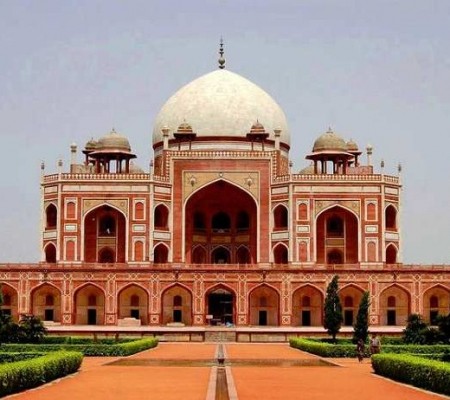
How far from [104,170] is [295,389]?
28.8m

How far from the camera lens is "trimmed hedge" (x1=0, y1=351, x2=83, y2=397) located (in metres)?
12.8

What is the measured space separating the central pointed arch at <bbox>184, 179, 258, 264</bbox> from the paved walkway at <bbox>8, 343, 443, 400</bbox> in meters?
20.3

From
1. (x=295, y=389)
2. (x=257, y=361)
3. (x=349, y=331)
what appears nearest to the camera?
(x=295, y=389)

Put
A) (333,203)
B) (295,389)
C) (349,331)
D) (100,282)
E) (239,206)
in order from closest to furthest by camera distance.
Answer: (295,389) → (349,331) → (100,282) → (333,203) → (239,206)

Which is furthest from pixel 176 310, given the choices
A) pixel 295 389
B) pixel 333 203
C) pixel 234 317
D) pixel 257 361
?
pixel 295 389

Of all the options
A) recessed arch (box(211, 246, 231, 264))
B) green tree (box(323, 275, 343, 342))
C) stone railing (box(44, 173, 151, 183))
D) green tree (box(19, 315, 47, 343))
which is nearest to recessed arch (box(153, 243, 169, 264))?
stone railing (box(44, 173, 151, 183))

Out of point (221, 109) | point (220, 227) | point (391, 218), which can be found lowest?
point (220, 227)

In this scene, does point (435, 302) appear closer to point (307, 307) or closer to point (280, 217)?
point (307, 307)

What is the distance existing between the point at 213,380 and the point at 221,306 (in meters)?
22.9

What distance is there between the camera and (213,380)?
49.9 ft

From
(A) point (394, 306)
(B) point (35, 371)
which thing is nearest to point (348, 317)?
(A) point (394, 306)

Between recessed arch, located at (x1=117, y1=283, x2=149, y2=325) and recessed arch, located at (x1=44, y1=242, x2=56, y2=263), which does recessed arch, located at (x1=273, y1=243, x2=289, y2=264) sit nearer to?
recessed arch, located at (x1=117, y1=283, x2=149, y2=325)

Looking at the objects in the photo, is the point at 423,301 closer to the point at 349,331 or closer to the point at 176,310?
the point at 349,331

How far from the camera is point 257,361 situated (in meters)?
20.4
